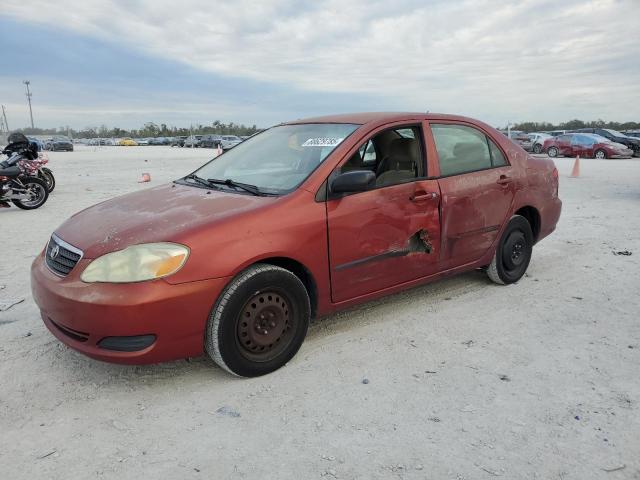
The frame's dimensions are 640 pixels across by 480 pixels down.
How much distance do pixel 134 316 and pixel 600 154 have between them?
24.9 m

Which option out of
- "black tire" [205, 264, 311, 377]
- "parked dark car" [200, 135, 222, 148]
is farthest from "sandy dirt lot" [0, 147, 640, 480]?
"parked dark car" [200, 135, 222, 148]

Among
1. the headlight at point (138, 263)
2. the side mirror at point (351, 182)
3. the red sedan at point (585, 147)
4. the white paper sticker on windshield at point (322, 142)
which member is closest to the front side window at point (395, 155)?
the white paper sticker on windshield at point (322, 142)

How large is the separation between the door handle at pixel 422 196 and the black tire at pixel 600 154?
887 inches

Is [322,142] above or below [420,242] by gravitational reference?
above

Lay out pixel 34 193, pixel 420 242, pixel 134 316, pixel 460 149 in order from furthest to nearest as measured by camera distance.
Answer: pixel 34 193
pixel 460 149
pixel 420 242
pixel 134 316

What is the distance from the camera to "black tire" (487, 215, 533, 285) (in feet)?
15.6

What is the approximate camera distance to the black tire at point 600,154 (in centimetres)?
2291

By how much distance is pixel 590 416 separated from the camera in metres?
2.73

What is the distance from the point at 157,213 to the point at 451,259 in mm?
2380

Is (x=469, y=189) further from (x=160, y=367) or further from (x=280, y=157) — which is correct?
(x=160, y=367)

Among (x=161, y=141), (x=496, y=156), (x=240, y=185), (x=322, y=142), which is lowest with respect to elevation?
(x=240, y=185)

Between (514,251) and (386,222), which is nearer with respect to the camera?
(386,222)

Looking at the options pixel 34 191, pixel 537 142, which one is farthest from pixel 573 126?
pixel 34 191

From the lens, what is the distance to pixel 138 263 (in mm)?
2861
